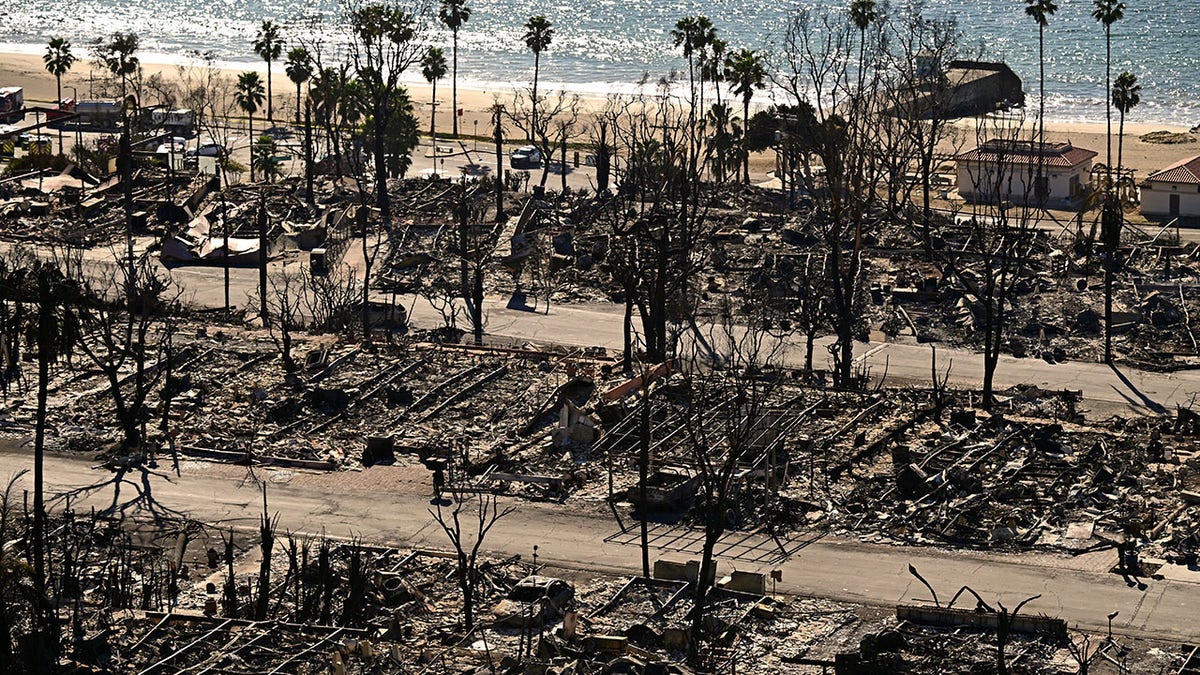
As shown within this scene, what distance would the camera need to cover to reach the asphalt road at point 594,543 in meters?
39.1

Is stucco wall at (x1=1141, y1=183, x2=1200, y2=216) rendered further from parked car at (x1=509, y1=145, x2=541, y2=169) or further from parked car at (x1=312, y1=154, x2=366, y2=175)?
parked car at (x1=312, y1=154, x2=366, y2=175)

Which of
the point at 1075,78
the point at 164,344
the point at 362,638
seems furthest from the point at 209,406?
the point at 1075,78

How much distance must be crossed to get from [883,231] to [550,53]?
3179 inches

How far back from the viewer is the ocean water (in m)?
132

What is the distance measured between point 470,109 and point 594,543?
73.9 meters

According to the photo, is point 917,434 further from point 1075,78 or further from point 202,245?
point 1075,78

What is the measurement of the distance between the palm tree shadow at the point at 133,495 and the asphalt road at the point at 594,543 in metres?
0.05

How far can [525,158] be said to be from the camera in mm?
91812

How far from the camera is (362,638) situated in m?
36.7

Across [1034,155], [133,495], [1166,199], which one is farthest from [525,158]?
[133,495]

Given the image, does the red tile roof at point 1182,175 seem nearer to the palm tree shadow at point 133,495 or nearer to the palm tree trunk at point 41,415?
the palm tree shadow at point 133,495

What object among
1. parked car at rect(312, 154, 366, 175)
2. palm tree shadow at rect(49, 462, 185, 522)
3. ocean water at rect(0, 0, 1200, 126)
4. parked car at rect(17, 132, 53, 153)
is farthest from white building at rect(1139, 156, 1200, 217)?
parked car at rect(17, 132, 53, 153)

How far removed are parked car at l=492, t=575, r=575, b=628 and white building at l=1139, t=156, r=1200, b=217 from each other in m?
46.8

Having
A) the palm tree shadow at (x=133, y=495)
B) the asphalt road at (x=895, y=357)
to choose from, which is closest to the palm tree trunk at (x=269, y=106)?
the asphalt road at (x=895, y=357)
